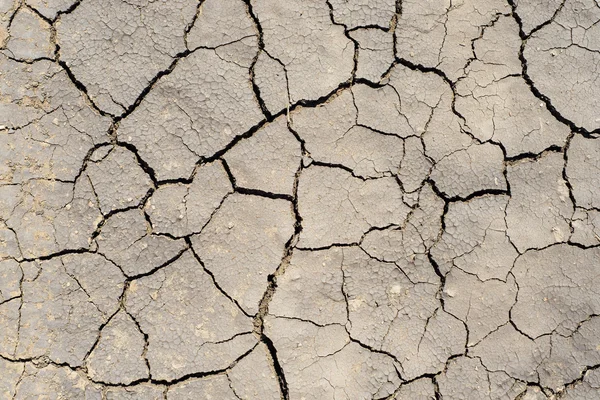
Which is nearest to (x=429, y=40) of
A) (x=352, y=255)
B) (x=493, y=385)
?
(x=352, y=255)

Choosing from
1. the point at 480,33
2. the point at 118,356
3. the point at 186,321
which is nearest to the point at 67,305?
the point at 118,356

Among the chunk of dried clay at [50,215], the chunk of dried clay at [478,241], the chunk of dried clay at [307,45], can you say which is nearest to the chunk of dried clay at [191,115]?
the chunk of dried clay at [307,45]

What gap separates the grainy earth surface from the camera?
9.34ft

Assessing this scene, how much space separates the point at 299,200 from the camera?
2.98 m

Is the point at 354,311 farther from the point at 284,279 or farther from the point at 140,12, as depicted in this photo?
the point at 140,12

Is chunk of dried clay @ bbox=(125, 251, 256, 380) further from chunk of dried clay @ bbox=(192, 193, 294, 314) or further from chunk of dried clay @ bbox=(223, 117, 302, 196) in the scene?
chunk of dried clay @ bbox=(223, 117, 302, 196)

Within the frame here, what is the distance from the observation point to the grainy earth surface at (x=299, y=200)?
2.85m

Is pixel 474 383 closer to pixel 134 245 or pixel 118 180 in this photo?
pixel 134 245

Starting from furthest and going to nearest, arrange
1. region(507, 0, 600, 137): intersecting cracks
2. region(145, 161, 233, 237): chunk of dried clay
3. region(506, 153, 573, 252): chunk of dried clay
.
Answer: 1. region(507, 0, 600, 137): intersecting cracks
2. region(506, 153, 573, 252): chunk of dried clay
3. region(145, 161, 233, 237): chunk of dried clay

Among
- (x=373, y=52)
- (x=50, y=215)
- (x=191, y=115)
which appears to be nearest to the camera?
(x=50, y=215)

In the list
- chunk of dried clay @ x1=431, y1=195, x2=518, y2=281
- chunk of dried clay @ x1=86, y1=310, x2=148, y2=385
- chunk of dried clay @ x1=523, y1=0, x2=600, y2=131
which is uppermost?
chunk of dried clay @ x1=523, y1=0, x2=600, y2=131

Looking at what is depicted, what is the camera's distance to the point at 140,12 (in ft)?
10.2

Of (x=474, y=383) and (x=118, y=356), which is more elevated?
(x=474, y=383)

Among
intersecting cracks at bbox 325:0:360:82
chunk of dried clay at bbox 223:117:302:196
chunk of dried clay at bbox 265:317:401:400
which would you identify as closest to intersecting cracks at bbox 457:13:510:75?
intersecting cracks at bbox 325:0:360:82
